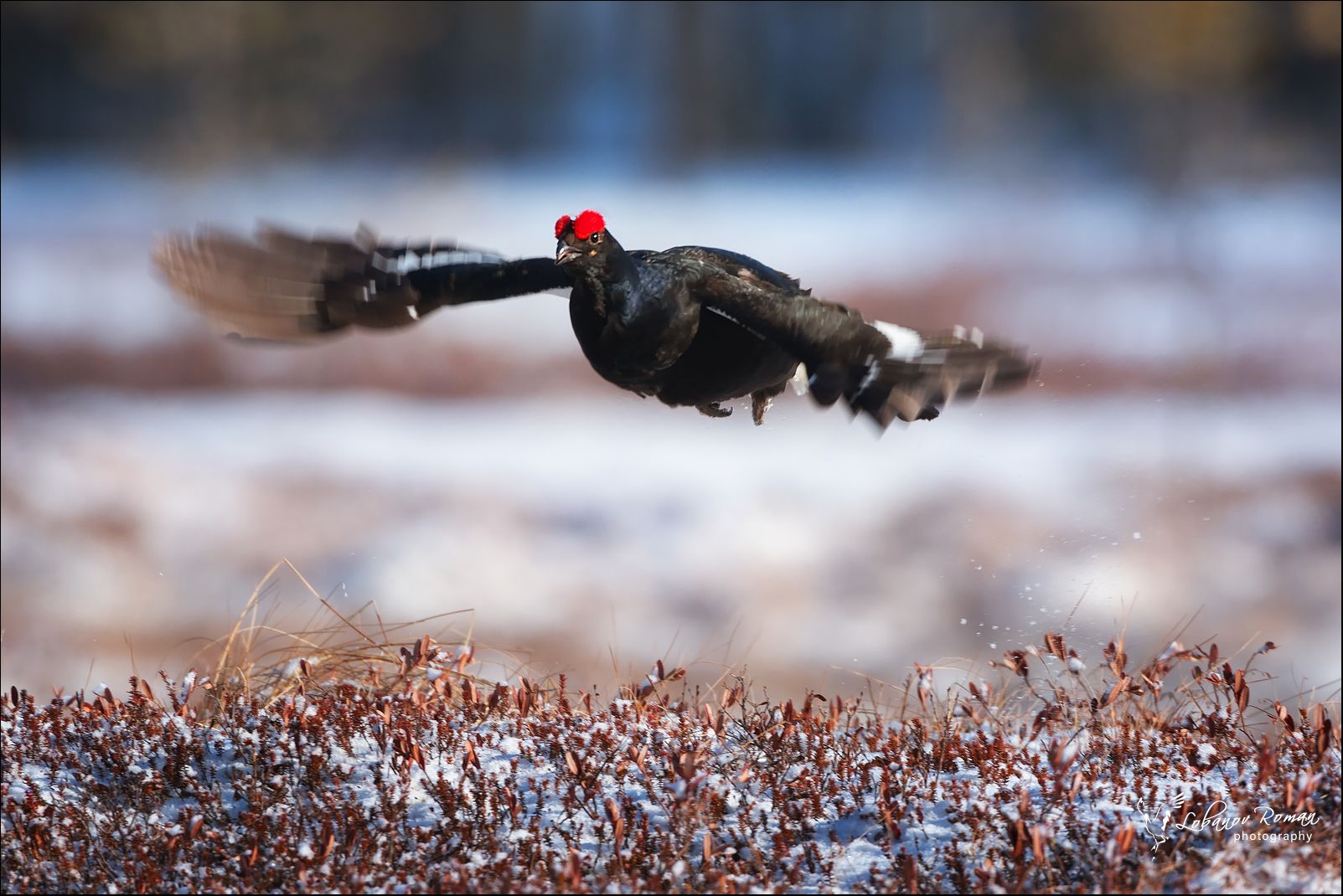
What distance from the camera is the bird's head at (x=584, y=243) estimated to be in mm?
4410

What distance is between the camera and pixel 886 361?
4.21 m

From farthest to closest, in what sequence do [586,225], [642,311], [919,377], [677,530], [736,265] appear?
[677,530]
[736,265]
[642,311]
[586,225]
[919,377]

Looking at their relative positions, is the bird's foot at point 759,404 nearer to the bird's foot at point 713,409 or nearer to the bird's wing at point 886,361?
the bird's foot at point 713,409

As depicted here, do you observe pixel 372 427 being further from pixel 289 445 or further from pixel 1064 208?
pixel 1064 208

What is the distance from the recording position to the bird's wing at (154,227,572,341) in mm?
4996

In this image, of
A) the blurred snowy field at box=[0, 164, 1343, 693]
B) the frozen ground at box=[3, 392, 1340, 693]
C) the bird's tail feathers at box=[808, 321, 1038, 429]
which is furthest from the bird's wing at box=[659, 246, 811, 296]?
the frozen ground at box=[3, 392, 1340, 693]

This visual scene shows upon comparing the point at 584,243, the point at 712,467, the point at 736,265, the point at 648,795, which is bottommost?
the point at 648,795

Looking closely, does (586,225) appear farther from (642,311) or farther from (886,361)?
(886,361)

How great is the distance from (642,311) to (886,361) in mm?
939

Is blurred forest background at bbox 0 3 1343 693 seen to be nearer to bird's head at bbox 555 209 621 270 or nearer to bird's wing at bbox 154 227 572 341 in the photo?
bird's head at bbox 555 209 621 270

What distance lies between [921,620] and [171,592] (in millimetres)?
6612

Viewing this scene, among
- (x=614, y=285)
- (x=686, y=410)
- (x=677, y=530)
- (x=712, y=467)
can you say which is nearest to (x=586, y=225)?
(x=614, y=285)

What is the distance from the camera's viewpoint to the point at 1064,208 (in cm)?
2217

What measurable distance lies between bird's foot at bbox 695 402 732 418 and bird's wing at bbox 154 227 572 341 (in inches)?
32.3
